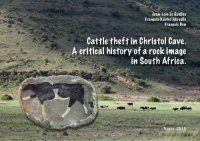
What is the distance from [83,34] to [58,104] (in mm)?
58945

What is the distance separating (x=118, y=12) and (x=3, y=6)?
18.4 m

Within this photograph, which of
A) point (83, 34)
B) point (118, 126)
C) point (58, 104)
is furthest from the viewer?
point (83, 34)

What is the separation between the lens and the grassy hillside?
89.2 m

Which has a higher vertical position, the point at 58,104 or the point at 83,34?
the point at 58,104

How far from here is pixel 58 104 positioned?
40.7 metres

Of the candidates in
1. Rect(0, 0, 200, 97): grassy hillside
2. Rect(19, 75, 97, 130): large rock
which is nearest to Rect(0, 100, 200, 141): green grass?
Rect(19, 75, 97, 130): large rock

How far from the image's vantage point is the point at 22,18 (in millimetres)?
103938

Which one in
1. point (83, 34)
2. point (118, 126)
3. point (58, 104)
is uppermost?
point (58, 104)

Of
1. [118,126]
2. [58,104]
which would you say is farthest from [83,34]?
[58,104]

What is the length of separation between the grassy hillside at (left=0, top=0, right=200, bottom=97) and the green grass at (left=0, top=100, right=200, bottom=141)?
3139 cm

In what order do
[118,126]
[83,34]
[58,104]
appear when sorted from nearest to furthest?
[58,104], [118,126], [83,34]

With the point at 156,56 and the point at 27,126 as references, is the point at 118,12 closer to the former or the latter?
the point at 156,56

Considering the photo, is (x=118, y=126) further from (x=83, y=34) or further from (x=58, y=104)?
(x=83, y=34)

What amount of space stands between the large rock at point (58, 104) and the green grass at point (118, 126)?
555 millimetres
